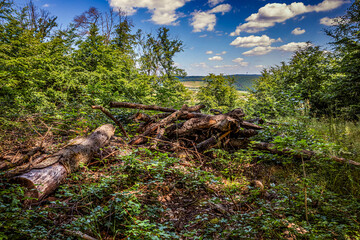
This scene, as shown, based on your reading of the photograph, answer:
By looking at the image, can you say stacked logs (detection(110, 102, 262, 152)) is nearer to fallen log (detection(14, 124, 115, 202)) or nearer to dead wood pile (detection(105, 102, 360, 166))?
dead wood pile (detection(105, 102, 360, 166))

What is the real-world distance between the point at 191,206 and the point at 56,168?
241 centimetres

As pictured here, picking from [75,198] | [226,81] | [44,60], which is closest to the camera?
[75,198]

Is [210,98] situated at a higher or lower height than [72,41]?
lower

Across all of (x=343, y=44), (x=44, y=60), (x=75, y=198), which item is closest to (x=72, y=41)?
(x=44, y=60)

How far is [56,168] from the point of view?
8.73ft

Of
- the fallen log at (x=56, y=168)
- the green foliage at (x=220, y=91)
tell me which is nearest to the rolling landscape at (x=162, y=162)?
the fallen log at (x=56, y=168)

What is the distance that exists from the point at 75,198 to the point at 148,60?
1908 centimetres

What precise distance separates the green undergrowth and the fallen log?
0.45 ft

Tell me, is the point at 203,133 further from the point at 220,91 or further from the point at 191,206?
the point at 220,91

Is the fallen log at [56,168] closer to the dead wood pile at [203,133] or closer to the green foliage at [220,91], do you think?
the dead wood pile at [203,133]

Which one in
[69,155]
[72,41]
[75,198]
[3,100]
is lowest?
[75,198]

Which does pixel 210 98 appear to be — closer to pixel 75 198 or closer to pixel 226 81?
pixel 226 81

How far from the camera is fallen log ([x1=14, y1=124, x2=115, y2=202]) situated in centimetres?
227

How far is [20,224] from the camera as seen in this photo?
1677mm
